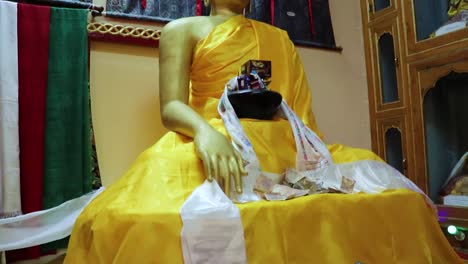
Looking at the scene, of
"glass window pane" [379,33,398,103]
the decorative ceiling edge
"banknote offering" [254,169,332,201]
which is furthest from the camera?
"glass window pane" [379,33,398,103]

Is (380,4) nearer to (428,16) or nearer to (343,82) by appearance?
(428,16)

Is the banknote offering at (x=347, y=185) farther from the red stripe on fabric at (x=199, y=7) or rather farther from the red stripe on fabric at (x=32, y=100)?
the red stripe on fabric at (x=199, y=7)

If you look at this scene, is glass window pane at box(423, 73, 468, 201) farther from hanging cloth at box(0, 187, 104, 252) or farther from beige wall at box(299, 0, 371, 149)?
hanging cloth at box(0, 187, 104, 252)

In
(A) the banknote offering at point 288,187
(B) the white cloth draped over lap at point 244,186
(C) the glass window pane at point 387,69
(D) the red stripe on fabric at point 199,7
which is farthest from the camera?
(C) the glass window pane at point 387,69

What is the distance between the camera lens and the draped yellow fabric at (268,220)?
746mm

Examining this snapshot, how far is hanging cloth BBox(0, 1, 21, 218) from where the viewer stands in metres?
1.28

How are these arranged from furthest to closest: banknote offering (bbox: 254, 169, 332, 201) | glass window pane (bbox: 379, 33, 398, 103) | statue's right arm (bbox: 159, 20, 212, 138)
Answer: glass window pane (bbox: 379, 33, 398, 103) → statue's right arm (bbox: 159, 20, 212, 138) → banknote offering (bbox: 254, 169, 332, 201)

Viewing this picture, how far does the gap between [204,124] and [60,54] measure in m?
0.71

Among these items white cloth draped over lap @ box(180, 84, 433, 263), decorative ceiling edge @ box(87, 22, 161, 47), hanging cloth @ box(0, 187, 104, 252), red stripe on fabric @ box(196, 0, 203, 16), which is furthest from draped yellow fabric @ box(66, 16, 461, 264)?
red stripe on fabric @ box(196, 0, 203, 16)

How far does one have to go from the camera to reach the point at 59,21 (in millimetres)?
1459

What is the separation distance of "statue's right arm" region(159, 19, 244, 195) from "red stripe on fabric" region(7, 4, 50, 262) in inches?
17.5

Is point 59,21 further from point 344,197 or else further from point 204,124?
point 344,197

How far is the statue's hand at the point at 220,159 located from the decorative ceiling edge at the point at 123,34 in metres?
0.77

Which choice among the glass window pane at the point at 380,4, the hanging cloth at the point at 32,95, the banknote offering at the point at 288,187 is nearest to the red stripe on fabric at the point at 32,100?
the hanging cloth at the point at 32,95
